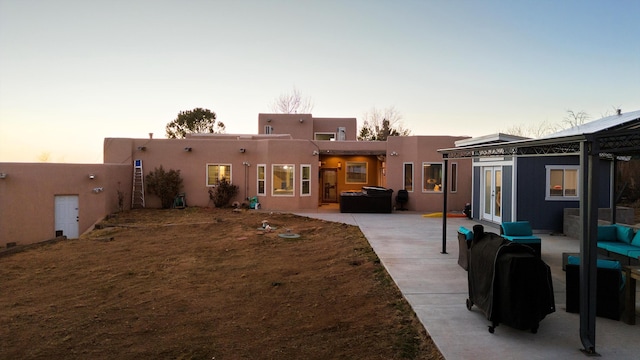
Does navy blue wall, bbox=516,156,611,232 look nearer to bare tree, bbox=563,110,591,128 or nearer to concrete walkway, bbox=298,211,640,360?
concrete walkway, bbox=298,211,640,360

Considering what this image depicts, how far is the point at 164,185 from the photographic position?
17.1m

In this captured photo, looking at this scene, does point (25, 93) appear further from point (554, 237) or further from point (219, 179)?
point (554, 237)

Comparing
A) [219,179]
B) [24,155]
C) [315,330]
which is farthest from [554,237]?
[24,155]

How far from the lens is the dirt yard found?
427cm

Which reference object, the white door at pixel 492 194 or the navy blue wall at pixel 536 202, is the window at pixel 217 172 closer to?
the white door at pixel 492 194

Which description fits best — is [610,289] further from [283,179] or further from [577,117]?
[577,117]

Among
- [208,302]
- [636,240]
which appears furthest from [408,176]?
[208,302]

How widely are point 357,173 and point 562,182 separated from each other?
38.2 ft

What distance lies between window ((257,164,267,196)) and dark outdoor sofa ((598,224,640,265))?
13.4 metres

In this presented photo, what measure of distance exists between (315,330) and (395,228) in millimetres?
7877

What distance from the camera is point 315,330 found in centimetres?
461

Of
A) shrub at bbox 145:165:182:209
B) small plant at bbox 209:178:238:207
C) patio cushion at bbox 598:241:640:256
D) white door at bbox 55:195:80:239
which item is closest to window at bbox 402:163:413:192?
small plant at bbox 209:178:238:207

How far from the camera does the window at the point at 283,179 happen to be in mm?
17750

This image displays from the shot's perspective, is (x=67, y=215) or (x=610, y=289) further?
(x=67, y=215)
